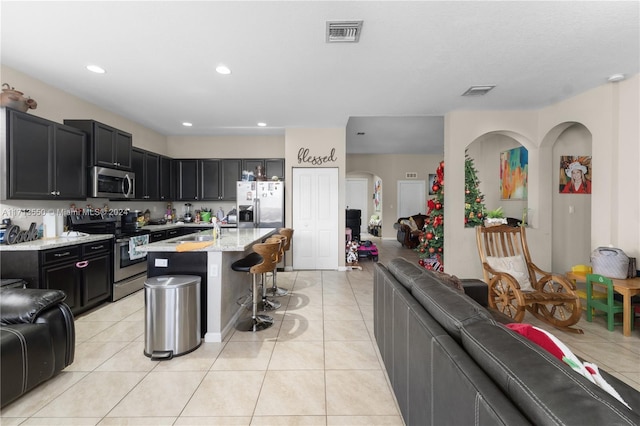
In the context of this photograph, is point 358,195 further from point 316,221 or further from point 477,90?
point 477,90

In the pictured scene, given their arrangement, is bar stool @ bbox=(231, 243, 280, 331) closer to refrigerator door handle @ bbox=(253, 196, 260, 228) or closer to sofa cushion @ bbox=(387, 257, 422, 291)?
sofa cushion @ bbox=(387, 257, 422, 291)

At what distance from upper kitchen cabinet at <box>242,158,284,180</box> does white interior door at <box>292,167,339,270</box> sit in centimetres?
56

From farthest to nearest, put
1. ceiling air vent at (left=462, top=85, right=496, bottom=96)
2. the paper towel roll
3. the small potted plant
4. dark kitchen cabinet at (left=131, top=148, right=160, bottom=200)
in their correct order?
dark kitchen cabinet at (left=131, top=148, right=160, bottom=200) < the small potted plant < ceiling air vent at (left=462, top=85, right=496, bottom=96) < the paper towel roll

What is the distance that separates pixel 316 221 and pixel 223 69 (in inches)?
126

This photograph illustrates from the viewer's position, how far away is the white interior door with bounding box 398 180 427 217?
9945 mm

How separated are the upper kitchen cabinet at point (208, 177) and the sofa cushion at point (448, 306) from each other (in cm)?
511

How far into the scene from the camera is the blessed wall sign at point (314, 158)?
5.57 metres

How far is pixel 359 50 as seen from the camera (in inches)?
109

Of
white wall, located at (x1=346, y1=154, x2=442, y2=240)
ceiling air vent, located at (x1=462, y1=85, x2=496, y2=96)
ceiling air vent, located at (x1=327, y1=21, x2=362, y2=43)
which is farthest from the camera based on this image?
white wall, located at (x1=346, y1=154, x2=442, y2=240)

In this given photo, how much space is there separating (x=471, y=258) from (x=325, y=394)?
11.6 feet

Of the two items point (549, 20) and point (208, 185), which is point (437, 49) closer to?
point (549, 20)

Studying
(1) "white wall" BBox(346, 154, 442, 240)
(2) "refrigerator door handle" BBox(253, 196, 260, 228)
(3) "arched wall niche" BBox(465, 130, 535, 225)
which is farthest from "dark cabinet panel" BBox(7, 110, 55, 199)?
(1) "white wall" BBox(346, 154, 442, 240)

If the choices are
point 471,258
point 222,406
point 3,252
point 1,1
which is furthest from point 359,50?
point 3,252

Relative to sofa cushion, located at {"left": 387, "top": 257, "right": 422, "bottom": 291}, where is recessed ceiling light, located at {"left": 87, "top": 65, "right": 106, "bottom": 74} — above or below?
above
